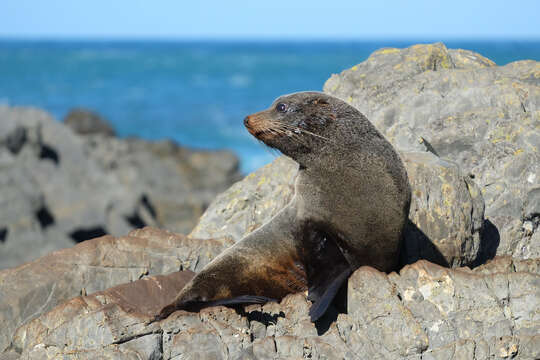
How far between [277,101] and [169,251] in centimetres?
146

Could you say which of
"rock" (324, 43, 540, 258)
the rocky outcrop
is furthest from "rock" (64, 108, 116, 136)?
"rock" (324, 43, 540, 258)

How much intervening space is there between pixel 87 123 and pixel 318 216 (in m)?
18.9

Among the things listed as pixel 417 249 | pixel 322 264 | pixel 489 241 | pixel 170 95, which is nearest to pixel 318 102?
pixel 322 264

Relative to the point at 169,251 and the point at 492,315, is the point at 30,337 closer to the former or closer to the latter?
the point at 169,251

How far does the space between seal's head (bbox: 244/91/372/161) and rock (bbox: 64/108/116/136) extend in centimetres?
1768

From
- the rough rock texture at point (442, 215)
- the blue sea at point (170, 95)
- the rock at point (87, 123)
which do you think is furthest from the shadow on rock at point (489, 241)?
the blue sea at point (170, 95)

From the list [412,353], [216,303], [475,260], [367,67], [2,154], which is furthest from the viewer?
[2,154]

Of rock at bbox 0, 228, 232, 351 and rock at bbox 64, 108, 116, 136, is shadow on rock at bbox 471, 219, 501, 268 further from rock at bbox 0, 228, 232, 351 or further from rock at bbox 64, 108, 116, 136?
rock at bbox 64, 108, 116, 136

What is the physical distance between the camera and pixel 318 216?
14.7 ft

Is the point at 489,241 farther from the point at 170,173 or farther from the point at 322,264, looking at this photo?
the point at 170,173

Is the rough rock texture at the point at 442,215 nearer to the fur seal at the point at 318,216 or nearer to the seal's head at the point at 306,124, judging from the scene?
the fur seal at the point at 318,216

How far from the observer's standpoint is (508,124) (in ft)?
17.5

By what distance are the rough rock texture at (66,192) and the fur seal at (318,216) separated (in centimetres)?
584

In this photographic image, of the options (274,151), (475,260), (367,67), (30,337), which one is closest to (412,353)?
(475,260)
